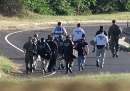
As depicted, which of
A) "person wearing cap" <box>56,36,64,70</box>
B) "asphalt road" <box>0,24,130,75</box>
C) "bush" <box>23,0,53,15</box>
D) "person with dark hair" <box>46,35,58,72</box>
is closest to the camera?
"person with dark hair" <box>46,35,58,72</box>

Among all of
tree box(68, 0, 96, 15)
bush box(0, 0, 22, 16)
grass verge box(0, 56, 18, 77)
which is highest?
grass verge box(0, 56, 18, 77)

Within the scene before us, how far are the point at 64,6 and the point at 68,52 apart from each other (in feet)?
124

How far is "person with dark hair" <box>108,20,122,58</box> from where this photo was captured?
85.8 ft

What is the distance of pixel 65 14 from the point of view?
193ft

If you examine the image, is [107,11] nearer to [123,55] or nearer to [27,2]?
[27,2]

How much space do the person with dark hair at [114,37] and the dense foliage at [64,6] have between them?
25.5m

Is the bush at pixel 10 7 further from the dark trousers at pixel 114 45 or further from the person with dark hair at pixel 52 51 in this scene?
the person with dark hair at pixel 52 51

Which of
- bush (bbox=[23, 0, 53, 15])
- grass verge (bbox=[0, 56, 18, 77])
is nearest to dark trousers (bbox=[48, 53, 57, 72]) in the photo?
grass verge (bbox=[0, 56, 18, 77])

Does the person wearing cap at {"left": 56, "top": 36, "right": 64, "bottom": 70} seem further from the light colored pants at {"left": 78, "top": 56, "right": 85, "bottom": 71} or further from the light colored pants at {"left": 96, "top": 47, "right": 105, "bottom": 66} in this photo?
the light colored pants at {"left": 96, "top": 47, "right": 105, "bottom": 66}

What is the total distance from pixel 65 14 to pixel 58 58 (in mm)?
36737

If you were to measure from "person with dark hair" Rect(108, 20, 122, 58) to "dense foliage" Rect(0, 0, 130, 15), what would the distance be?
83.7 feet

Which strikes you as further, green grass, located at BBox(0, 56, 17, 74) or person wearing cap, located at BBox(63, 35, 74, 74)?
green grass, located at BBox(0, 56, 17, 74)

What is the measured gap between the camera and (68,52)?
840 inches

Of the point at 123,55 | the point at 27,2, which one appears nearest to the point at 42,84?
the point at 123,55
